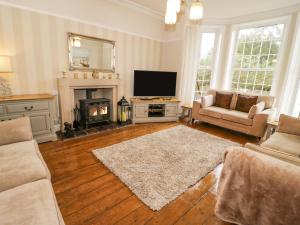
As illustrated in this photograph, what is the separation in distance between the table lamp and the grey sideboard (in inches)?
7.6

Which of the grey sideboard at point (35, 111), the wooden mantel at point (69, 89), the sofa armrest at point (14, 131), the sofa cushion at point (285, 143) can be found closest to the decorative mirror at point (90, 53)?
the wooden mantel at point (69, 89)

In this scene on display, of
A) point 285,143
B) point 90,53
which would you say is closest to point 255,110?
point 285,143

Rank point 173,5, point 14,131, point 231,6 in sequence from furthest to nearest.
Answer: point 231,6
point 14,131
point 173,5

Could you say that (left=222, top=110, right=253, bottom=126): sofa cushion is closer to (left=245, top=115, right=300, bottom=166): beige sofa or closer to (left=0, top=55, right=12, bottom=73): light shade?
(left=245, top=115, right=300, bottom=166): beige sofa

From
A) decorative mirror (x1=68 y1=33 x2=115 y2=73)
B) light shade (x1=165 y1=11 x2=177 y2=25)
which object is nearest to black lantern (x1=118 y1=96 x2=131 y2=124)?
decorative mirror (x1=68 y1=33 x2=115 y2=73)

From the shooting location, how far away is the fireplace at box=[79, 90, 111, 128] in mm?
3586

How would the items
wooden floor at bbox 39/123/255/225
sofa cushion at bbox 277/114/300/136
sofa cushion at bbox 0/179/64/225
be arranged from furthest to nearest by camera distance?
sofa cushion at bbox 277/114/300/136 < wooden floor at bbox 39/123/255/225 < sofa cushion at bbox 0/179/64/225

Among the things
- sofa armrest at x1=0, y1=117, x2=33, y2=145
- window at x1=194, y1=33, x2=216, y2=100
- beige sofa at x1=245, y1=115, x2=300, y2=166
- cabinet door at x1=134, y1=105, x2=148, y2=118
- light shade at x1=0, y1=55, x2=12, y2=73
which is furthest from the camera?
window at x1=194, y1=33, x2=216, y2=100

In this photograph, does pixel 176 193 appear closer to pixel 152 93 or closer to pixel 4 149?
pixel 4 149

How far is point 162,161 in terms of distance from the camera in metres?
2.47

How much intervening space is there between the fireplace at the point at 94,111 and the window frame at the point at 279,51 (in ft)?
11.1

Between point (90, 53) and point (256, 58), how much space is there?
404 cm

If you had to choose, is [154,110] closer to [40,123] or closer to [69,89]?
[69,89]

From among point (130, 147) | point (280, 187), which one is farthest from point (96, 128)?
point (280, 187)
